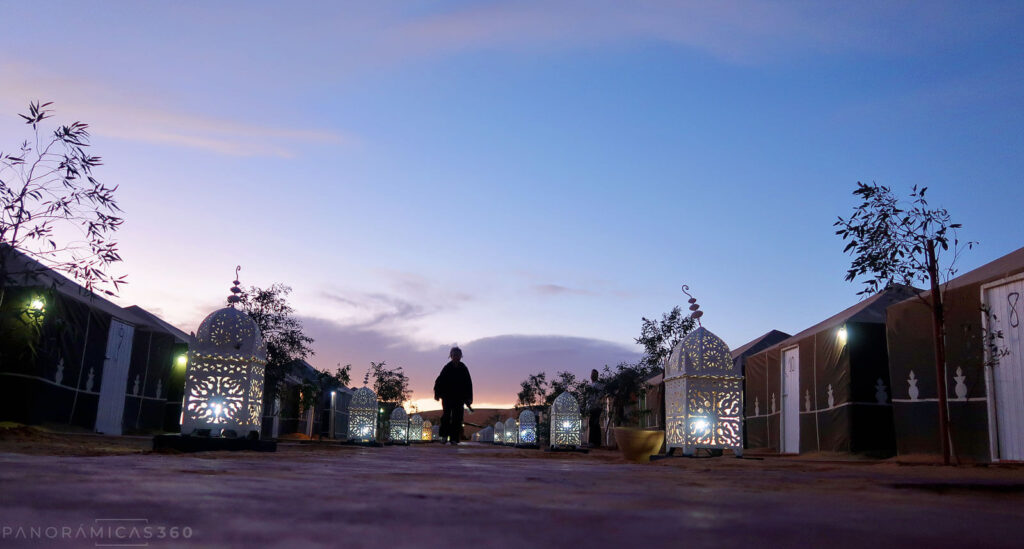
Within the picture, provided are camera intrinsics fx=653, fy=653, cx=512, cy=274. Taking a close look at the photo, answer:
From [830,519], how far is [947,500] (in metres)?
0.79

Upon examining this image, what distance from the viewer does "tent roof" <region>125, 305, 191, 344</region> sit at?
71.5ft

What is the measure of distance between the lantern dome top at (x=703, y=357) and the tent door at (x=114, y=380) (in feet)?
50.5

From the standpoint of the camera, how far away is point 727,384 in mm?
8055

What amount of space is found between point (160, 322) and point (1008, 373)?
2332 cm

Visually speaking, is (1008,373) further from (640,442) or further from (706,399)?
(640,442)

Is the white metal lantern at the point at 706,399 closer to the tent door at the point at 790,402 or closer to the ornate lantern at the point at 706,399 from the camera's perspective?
the ornate lantern at the point at 706,399

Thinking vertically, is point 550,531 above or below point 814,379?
below

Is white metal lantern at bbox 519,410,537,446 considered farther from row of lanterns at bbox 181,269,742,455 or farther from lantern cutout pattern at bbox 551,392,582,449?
row of lanterns at bbox 181,269,742,455

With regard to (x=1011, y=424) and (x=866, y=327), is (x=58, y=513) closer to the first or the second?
(x=1011, y=424)

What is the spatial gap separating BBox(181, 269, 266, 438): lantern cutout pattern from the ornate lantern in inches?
196

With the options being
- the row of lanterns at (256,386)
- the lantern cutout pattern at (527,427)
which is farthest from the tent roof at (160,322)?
the row of lanterns at (256,386)

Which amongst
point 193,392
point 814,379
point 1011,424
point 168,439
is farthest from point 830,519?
point 814,379

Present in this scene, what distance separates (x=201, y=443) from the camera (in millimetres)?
6230

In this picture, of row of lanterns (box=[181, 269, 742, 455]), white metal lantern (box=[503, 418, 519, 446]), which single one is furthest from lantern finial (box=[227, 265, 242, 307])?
white metal lantern (box=[503, 418, 519, 446])
